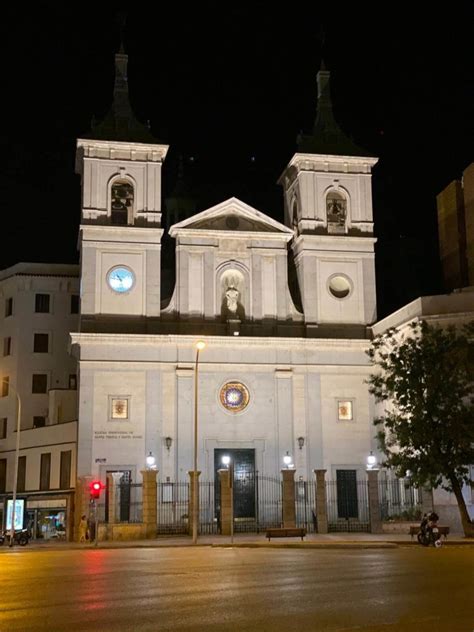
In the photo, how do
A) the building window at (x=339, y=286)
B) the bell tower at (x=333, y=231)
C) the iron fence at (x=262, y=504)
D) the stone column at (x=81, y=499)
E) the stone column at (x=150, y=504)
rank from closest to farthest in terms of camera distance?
1. the stone column at (x=150, y=504)
2. the stone column at (x=81, y=499)
3. the iron fence at (x=262, y=504)
4. the bell tower at (x=333, y=231)
5. the building window at (x=339, y=286)

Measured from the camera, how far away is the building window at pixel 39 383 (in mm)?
63125

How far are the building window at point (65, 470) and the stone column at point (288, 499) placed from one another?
14.4 m

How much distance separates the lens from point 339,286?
172 feet

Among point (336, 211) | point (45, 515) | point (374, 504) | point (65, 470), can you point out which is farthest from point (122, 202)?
point (374, 504)

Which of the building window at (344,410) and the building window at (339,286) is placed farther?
the building window at (339,286)

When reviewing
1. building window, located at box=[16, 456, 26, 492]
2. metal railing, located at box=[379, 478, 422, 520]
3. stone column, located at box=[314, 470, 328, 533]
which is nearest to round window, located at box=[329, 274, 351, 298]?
metal railing, located at box=[379, 478, 422, 520]

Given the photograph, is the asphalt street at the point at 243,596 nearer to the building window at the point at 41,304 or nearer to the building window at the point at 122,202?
the building window at the point at 122,202

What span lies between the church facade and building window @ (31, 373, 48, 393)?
52.2ft

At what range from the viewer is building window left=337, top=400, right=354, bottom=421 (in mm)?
50062

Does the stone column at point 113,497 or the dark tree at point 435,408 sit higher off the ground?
the dark tree at point 435,408

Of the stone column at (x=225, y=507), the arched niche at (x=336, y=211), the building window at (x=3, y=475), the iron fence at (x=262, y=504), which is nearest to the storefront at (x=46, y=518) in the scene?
the building window at (x=3, y=475)

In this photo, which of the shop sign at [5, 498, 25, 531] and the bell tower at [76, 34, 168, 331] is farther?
the bell tower at [76, 34, 168, 331]

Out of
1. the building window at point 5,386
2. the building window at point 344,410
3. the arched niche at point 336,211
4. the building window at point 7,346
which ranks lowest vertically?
the building window at point 344,410

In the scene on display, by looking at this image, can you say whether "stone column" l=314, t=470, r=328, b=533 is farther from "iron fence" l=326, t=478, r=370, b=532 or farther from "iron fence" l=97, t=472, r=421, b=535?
"iron fence" l=326, t=478, r=370, b=532
